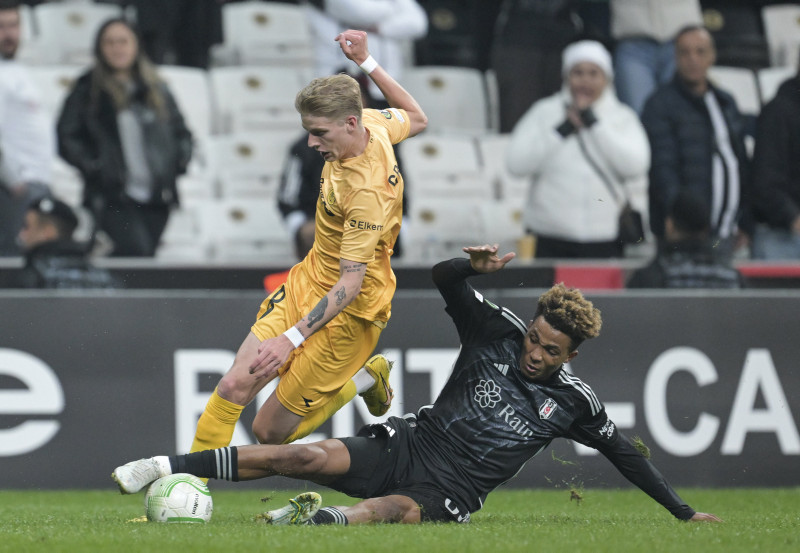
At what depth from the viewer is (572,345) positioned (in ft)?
19.6

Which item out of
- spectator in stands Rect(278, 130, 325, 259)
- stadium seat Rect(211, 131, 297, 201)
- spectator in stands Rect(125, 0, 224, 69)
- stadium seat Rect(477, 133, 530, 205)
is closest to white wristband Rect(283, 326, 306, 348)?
spectator in stands Rect(278, 130, 325, 259)

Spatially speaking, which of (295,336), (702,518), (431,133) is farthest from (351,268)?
(431,133)

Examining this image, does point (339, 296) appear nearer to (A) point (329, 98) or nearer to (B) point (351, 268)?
(B) point (351, 268)

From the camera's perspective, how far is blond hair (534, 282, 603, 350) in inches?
232

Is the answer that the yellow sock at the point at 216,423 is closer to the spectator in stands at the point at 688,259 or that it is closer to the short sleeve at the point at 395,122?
the short sleeve at the point at 395,122

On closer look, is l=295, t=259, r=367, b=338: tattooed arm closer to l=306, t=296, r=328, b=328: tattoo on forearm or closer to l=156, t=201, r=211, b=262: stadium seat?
l=306, t=296, r=328, b=328: tattoo on forearm

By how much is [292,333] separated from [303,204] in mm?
4301

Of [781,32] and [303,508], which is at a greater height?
[781,32]

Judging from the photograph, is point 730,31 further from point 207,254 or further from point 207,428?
point 207,428

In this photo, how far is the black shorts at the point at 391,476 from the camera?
598cm

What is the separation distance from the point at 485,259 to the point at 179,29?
280 inches

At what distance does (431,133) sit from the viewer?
40.2 feet

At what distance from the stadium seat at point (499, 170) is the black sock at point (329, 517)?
249 inches

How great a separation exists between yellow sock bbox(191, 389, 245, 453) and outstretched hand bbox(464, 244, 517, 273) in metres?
1.37
